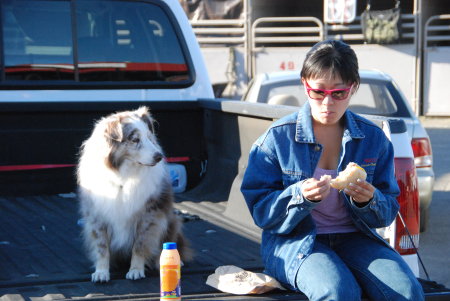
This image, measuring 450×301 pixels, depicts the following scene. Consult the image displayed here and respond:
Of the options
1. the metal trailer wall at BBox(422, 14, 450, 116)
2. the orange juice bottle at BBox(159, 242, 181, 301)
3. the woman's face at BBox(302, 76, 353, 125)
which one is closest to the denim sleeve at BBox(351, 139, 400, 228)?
the woman's face at BBox(302, 76, 353, 125)

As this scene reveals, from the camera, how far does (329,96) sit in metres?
3.48

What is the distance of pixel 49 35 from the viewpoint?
18.2 ft

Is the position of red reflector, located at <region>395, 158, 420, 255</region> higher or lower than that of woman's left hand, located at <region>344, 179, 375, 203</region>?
lower

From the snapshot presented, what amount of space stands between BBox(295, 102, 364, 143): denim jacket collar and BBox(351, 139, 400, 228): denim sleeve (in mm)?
184

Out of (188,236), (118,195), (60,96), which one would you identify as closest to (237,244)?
(188,236)

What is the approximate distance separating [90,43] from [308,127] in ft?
8.70

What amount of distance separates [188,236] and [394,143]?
1.61m

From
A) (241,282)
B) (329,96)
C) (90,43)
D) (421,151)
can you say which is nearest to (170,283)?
(241,282)

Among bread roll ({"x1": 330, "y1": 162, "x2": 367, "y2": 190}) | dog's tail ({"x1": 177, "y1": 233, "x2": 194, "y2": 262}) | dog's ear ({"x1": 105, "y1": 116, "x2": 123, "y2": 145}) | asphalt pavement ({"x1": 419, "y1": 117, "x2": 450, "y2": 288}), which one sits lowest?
asphalt pavement ({"x1": 419, "y1": 117, "x2": 450, "y2": 288})

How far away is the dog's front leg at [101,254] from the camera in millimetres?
3851

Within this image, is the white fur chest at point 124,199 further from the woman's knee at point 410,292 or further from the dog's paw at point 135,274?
the woman's knee at point 410,292

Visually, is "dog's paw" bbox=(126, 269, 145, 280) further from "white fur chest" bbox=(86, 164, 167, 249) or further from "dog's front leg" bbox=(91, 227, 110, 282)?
"white fur chest" bbox=(86, 164, 167, 249)

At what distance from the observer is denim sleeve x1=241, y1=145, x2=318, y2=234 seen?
3414mm

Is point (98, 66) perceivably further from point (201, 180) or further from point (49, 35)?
point (201, 180)
